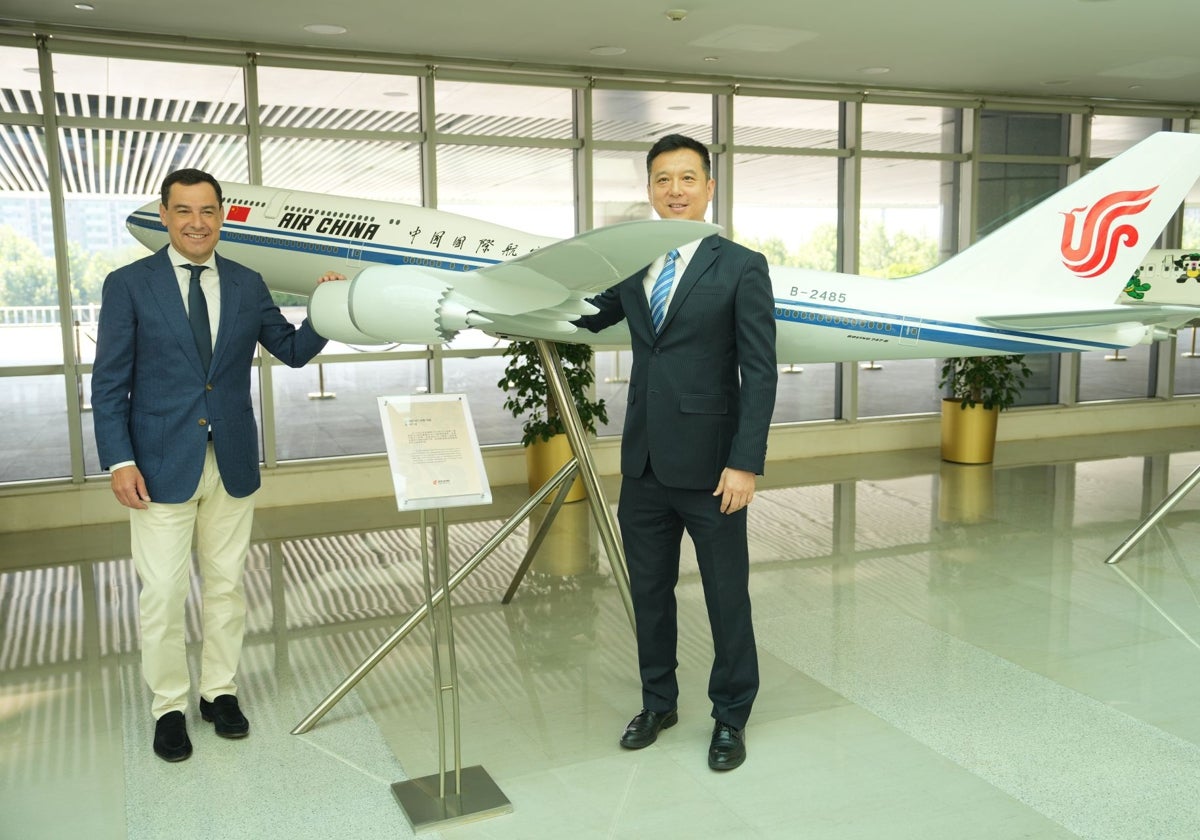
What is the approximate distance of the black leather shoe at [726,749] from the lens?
119 inches

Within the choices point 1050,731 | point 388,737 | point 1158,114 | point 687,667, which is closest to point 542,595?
point 687,667

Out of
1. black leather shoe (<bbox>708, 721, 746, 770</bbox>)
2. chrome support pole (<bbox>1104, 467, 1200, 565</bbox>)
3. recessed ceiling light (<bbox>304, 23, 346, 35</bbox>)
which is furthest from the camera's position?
recessed ceiling light (<bbox>304, 23, 346, 35</bbox>)

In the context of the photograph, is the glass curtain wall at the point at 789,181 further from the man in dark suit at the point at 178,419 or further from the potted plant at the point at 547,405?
the man in dark suit at the point at 178,419

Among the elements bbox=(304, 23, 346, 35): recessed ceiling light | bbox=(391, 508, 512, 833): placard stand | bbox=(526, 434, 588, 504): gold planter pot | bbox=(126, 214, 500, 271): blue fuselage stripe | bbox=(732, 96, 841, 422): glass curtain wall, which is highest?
bbox=(304, 23, 346, 35): recessed ceiling light

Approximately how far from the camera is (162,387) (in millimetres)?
3109

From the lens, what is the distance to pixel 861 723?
3367 millimetres

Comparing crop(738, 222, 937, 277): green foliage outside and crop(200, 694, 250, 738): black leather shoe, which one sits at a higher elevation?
crop(738, 222, 937, 277): green foliage outside

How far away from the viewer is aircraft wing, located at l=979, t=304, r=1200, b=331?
11.7 ft

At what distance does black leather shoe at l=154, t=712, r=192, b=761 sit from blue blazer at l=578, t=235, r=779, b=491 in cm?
177

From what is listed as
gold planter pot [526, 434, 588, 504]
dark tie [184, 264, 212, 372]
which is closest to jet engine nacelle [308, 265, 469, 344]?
dark tie [184, 264, 212, 372]

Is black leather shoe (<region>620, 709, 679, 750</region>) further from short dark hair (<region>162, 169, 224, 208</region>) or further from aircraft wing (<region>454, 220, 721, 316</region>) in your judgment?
short dark hair (<region>162, 169, 224, 208</region>)

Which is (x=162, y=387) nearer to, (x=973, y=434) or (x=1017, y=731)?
(x=1017, y=731)

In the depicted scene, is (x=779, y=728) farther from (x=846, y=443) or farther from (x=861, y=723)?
(x=846, y=443)

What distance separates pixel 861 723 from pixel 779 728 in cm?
29
